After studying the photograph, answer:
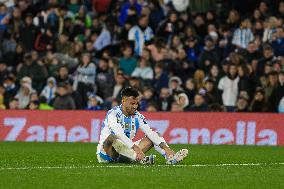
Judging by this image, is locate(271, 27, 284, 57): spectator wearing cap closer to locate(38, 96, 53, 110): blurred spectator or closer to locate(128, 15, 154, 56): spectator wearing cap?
locate(128, 15, 154, 56): spectator wearing cap

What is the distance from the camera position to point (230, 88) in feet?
88.3

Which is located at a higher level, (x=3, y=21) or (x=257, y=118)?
(x=3, y=21)

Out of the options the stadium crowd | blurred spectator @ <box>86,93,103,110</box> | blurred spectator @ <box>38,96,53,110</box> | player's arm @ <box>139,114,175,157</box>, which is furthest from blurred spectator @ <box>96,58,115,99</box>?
player's arm @ <box>139,114,175,157</box>

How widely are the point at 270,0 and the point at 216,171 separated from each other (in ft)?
50.8

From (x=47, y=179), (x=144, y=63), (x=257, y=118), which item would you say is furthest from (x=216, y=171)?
(x=144, y=63)

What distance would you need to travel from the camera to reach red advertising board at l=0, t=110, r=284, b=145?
25797 millimetres

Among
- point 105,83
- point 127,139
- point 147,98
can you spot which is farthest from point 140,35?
point 127,139

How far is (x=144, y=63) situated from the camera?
28.0m

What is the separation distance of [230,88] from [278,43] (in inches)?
82.9

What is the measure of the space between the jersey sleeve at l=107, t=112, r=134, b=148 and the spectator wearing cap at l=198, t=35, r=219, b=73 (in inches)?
471

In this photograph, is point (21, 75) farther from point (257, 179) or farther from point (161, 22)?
point (257, 179)

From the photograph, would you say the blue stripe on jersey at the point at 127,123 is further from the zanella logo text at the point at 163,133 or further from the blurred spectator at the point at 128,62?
the blurred spectator at the point at 128,62

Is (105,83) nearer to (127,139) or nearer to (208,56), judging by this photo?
(208,56)

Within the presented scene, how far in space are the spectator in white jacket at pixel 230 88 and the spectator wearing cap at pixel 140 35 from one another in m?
3.38
